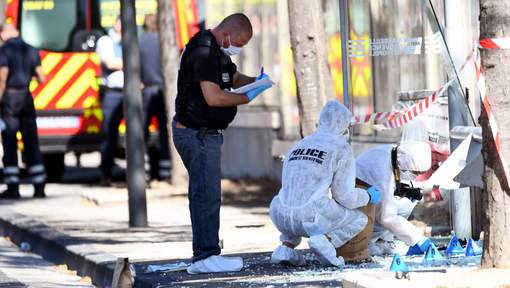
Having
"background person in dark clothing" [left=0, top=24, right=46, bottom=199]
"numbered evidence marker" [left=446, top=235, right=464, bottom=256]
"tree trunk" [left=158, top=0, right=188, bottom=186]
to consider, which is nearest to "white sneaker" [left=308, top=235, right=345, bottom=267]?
"numbered evidence marker" [left=446, top=235, right=464, bottom=256]

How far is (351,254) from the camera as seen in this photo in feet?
31.1

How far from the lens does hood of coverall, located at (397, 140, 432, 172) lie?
9.73 metres

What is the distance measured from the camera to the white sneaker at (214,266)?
30.7 feet

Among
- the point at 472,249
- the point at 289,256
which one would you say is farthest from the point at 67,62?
the point at 472,249

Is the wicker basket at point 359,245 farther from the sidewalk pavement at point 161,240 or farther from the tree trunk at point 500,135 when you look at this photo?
the tree trunk at point 500,135

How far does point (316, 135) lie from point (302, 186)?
390mm

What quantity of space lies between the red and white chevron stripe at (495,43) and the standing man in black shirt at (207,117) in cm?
205

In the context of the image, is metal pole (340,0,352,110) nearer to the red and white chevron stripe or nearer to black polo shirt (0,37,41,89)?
the red and white chevron stripe

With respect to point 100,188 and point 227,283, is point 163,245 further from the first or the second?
point 100,188

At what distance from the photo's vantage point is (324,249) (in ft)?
29.9

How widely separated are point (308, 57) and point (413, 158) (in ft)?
5.87

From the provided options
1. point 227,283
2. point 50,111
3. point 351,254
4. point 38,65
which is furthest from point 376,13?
→ point 50,111

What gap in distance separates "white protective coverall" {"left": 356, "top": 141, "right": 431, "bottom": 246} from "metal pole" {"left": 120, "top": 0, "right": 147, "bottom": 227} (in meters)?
3.23

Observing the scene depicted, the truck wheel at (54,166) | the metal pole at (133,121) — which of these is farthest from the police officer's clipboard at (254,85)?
the truck wheel at (54,166)
